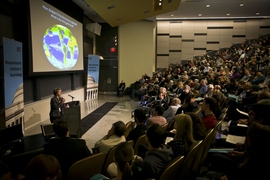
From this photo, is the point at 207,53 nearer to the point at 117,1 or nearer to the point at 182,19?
the point at 182,19

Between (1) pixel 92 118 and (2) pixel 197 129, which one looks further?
(1) pixel 92 118

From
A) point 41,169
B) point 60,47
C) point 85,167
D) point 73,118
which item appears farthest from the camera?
point 60,47

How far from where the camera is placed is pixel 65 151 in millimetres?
2244

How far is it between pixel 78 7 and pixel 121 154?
920 centimetres

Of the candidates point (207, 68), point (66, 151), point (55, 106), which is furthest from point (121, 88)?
point (66, 151)

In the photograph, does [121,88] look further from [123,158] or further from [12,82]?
[123,158]

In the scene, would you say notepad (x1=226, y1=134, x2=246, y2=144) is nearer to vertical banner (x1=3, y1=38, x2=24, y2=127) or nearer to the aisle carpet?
the aisle carpet

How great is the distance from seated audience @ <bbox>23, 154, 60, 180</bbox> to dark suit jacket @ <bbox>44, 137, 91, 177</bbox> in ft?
2.78

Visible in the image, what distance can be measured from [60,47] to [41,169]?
22.2ft

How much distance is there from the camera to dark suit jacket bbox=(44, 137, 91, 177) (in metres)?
2.22

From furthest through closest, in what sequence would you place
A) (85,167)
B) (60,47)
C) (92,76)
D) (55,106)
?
1. (92,76)
2. (60,47)
3. (55,106)
4. (85,167)

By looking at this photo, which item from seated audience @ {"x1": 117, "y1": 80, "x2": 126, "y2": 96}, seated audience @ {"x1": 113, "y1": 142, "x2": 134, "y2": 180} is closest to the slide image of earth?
seated audience @ {"x1": 117, "y1": 80, "x2": 126, "y2": 96}

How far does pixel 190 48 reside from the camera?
16781 millimetres

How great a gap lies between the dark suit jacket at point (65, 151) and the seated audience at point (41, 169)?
85 centimetres
